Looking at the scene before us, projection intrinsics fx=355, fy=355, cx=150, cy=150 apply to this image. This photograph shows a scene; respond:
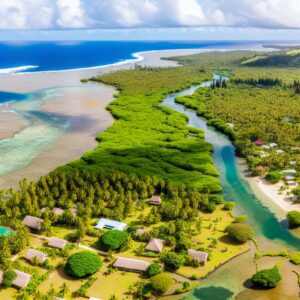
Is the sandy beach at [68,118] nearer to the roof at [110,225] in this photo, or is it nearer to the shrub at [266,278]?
the roof at [110,225]

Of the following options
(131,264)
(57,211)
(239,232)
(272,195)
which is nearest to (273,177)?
(272,195)

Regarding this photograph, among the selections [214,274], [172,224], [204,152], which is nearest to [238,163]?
[204,152]

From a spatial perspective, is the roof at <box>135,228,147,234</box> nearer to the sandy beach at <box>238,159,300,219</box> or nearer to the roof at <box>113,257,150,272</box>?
the roof at <box>113,257,150,272</box>

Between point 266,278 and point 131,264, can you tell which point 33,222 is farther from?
point 266,278

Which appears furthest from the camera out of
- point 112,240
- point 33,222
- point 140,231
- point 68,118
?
point 68,118

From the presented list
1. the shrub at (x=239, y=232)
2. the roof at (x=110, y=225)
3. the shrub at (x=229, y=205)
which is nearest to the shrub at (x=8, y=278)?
the roof at (x=110, y=225)
